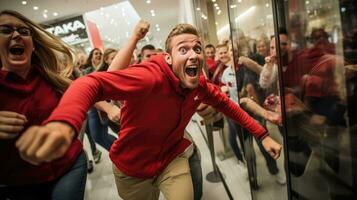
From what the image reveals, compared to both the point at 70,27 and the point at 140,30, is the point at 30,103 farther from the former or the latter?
the point at 70,27

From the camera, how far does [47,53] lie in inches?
68.9

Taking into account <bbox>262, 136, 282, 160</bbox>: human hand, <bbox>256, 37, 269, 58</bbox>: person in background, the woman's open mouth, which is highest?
the woman's open mouth

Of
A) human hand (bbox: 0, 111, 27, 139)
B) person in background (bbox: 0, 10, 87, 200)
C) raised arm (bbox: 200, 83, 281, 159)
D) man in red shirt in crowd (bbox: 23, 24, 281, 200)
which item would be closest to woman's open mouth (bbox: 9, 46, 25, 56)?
person in background (bbox: 0, 10, 87, 200)

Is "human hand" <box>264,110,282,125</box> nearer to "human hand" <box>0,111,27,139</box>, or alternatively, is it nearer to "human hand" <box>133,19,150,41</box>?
"human hand" <box>133,19,150,41</box>

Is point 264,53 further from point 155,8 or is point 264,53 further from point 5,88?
point 155,8

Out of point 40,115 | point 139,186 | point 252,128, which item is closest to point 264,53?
point 252,128

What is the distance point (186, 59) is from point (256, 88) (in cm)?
91

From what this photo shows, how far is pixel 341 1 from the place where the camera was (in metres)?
1.07

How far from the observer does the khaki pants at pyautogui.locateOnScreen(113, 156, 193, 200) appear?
172 cm

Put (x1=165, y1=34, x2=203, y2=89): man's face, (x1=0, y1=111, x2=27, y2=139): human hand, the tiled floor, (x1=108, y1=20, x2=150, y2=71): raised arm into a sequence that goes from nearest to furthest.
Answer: (x1=0, y1=111, x2=27, y2=139): human hand, (x1=165, y1=34, x2=203, y2=89): man's face, (x1=108, y1=20, x2=150, y2=71): raised arm, the tiled floor

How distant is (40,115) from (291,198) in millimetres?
1368

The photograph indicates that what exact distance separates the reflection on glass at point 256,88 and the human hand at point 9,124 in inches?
58.8

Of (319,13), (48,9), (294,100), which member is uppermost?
(48,9)

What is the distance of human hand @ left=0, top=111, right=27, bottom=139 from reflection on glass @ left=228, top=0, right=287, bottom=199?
1493 mm
